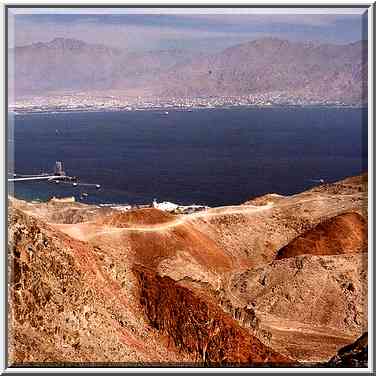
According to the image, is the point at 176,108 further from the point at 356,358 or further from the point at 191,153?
the point at 356,358

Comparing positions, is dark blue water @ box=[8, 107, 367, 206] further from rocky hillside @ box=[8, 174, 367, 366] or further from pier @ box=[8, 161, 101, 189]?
rocky hillside @ box=[8, 174, 367, 366]

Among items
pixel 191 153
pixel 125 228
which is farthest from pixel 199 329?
pixel 191 153

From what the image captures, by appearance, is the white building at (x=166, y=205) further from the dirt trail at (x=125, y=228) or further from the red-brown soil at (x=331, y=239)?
the red-brown soil at (x=331, y=239)

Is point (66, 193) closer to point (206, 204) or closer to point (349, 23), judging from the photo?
point (206, 204)

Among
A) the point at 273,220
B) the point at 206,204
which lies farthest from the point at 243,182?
the point at 273,220

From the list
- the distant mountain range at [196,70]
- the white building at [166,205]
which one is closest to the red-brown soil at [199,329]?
the distant mountain range at [196,70]

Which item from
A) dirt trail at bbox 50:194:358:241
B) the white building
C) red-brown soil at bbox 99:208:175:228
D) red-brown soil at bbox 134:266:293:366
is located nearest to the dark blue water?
the white building
